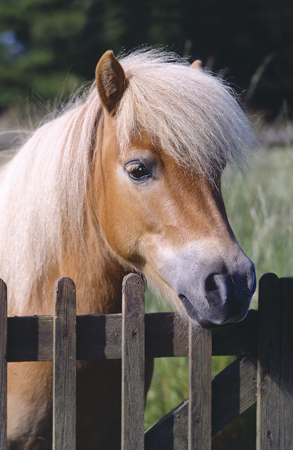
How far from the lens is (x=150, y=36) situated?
1443cm

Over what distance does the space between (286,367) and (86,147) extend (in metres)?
1.20

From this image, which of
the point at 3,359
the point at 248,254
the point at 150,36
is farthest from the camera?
the point at 150,36

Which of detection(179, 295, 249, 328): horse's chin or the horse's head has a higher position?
the horse's head

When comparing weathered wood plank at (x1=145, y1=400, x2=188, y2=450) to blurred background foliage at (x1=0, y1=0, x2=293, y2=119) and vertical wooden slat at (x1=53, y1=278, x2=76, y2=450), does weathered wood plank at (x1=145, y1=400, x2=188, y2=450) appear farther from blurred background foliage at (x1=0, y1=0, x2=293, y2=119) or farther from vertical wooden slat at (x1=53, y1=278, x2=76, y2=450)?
blurred background foliage at (x1=0, y1=0, x2=293, y2=119)

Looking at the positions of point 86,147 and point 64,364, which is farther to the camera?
point 86,147

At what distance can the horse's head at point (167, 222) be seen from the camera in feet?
4.23

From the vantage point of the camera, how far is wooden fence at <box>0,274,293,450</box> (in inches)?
52.1

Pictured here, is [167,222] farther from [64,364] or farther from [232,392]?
[232,392]

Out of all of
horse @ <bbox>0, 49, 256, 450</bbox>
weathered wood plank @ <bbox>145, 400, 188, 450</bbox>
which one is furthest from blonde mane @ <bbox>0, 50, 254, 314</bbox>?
weathered wood plank @ <bbox>145, 400, 188, 450</bbox>

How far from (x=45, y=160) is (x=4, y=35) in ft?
66.3

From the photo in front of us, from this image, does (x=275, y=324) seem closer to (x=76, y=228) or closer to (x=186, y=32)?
(x=76, y=228)

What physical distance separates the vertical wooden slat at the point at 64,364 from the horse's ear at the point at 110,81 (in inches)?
29.4

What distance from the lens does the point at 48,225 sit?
1.66 metres

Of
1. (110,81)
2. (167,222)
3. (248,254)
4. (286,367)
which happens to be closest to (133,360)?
(167,222)
